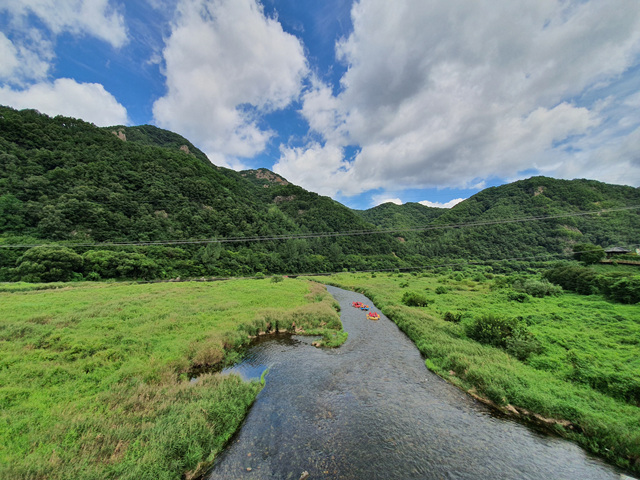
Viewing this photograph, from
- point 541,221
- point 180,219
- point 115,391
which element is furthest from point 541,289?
point 541,221

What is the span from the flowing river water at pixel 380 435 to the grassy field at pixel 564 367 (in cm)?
100

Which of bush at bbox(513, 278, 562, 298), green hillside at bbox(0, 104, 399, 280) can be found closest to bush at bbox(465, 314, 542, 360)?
bush at bbox(513, 278, 562, 298)

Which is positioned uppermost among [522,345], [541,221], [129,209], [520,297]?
[541,221]

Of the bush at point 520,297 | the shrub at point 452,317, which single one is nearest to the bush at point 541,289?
the bush at point 520,297

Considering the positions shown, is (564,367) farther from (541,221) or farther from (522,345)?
(541,221)

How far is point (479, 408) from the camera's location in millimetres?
10508

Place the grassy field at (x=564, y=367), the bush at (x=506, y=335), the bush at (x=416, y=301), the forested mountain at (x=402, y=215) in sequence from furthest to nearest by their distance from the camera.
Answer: the forested mountain at (x=402, y=215), the bush at (x=416, y=301), the bush at (x=506, y=335), the grassy field at (x=564, y=367)

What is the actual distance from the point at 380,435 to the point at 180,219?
289 feet

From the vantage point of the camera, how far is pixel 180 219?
7769cm

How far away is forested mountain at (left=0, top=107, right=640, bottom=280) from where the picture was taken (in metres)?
49.3

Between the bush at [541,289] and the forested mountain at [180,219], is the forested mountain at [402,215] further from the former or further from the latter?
the bush at [541,289]

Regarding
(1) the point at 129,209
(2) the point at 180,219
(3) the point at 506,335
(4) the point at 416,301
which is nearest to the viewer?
(3) the point at 506,335

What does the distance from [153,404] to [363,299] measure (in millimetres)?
33087

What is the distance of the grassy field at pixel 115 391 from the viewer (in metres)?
6.31
